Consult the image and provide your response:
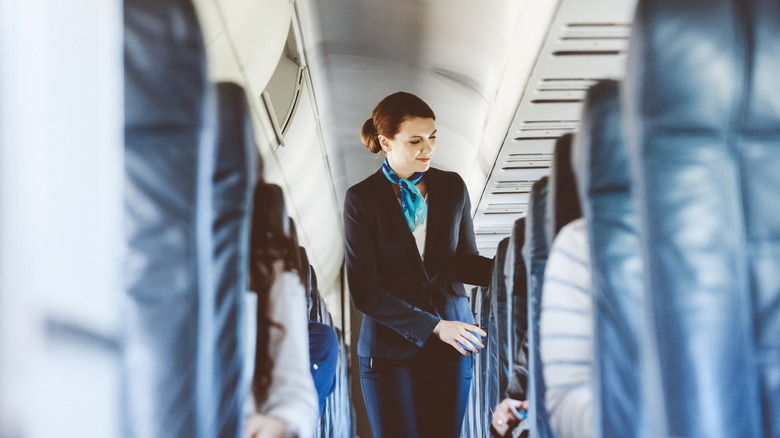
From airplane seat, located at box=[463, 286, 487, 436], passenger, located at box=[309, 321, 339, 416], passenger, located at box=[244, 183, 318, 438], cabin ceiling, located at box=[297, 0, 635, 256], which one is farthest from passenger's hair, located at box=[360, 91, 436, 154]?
passenger, located at box=[244, 183, 318, 438]

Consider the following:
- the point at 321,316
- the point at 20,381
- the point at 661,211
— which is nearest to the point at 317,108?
the point at 321,316

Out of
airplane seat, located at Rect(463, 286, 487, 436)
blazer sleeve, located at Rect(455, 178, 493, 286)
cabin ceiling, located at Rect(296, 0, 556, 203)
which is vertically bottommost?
airplane seat, located at Rect(463, 286, 487, 436)

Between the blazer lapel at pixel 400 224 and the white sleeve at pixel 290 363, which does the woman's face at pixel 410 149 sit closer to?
the blazer lapel at pixel 400 224

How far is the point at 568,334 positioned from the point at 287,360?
51 centimetres

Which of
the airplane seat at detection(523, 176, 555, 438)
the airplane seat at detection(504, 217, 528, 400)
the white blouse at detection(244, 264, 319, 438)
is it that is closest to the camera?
the white blouse at detection(244, 264, 319, 438)

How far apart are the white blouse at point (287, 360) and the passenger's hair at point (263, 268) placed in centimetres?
1

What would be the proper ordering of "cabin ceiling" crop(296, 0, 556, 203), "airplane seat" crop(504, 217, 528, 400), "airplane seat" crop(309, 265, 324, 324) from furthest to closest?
"cabin ceiling" crop(296, 0, 556, 203), "airplane seat" crop(309, 265, 324, 324), "airplane seat" crop(504, 217, 528, 400)

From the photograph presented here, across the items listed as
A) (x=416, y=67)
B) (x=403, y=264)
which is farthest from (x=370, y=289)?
(x=416, y=67)

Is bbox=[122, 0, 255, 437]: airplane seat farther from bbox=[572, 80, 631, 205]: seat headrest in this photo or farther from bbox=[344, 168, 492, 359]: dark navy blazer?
bbox=[344, 168, 492, 359]: dark navy blazer

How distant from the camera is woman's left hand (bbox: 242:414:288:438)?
1249mm

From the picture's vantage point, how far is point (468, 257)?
Result: 7.39 feet

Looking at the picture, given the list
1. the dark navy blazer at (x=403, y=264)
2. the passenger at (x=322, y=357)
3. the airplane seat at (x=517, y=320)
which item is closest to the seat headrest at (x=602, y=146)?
the airplane seat at (x=517, y=320)

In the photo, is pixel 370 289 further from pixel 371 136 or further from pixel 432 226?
pixel 371 136

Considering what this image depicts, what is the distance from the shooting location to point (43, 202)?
31.7 inches
